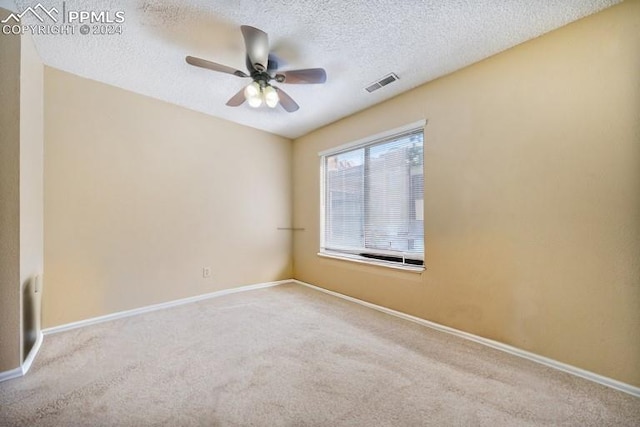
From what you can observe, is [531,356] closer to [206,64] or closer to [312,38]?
→ [312,38]

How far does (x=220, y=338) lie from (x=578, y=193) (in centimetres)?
306

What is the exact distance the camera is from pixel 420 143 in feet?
8.89

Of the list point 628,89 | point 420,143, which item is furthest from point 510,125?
point 420,143

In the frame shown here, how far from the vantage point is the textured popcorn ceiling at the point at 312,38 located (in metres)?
1.69

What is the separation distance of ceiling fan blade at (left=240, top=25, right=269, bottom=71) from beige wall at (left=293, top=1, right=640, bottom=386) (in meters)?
1.63

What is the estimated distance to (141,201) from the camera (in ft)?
9.45

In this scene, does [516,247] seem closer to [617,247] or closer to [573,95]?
[617,247]

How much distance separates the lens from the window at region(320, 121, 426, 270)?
275cm

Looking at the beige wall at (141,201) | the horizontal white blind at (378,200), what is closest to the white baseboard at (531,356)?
the horizontal white blind at (378,200)

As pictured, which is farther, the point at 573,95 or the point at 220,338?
the point at 220,338

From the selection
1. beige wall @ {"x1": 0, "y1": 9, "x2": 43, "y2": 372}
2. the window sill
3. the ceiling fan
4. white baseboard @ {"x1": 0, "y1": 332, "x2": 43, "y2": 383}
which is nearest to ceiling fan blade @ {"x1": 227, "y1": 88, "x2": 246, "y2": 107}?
the ceiling fan

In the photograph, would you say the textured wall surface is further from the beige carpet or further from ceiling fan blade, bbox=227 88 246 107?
ceiling fan blade, bbox=227 88 246 107
